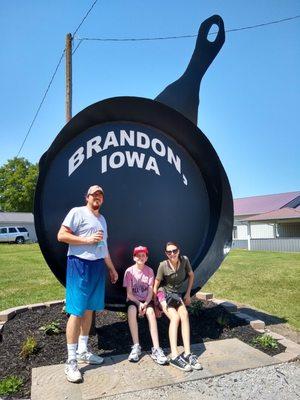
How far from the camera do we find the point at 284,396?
11.2 feet

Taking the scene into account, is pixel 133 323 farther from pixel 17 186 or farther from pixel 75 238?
pixel 17 186

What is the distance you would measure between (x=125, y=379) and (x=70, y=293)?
88 cm

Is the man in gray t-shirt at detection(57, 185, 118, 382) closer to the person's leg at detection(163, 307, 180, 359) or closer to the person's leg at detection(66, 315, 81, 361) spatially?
the person's leg at detection(66, 315, 81, 361)

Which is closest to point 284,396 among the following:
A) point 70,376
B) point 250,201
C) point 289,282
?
point 70,376

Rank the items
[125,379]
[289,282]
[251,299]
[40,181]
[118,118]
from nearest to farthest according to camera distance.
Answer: [125,379]
[40,181]
[118,118]
[251,299]
[289,282]

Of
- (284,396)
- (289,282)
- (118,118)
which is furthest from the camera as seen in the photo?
(289,282)

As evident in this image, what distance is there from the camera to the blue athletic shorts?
3857 millimetres

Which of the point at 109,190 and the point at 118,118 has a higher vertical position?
the point at 118,118

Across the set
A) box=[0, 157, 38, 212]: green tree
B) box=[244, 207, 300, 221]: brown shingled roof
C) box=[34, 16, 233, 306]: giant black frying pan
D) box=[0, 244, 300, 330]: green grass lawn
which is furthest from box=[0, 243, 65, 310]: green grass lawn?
box=[0, 157, 38, 212]: green tree

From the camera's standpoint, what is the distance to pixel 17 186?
2055 inches

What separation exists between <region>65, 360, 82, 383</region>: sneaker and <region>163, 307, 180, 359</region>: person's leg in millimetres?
896

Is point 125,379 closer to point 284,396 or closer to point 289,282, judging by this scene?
point 284,396

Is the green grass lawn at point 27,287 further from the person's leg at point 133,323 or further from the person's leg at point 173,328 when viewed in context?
the person's leg at point 173,328

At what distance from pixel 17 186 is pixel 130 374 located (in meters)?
51.1
